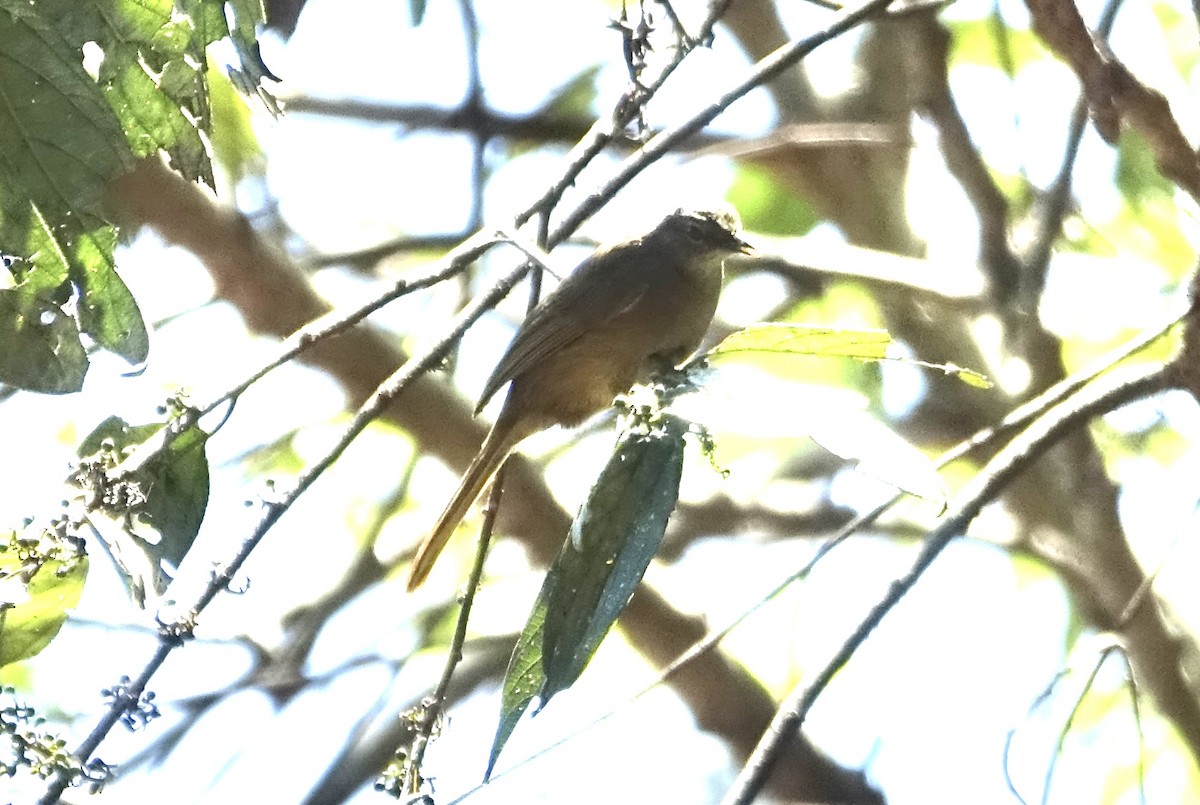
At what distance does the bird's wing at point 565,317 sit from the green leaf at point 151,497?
1.07m

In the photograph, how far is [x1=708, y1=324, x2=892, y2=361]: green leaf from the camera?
4.37ft

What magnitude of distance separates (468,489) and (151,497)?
3.53 feet

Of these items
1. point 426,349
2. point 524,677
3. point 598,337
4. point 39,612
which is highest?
point 598,337

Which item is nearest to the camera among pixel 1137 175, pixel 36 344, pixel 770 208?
pixel 36 344

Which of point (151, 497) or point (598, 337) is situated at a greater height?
point (598, 337)

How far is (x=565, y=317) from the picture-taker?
8.41 ft

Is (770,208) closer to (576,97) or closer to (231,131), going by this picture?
(576,97)

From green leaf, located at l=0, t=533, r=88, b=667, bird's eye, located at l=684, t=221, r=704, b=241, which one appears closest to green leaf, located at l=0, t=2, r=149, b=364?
green leaf, located at l=0, t=533, r=88, b=667

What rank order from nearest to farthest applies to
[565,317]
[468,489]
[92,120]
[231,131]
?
[92,120] → [468,489] → [565,317] → [231,131]

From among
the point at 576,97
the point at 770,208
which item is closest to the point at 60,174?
the point at 576,97

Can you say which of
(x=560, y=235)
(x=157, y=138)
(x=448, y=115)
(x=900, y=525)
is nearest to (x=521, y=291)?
(x=448, y=115)

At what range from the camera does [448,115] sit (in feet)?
11.1

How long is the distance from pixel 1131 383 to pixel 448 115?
223 centimetres

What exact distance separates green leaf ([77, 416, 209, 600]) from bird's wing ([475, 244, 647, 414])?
3.50ft
